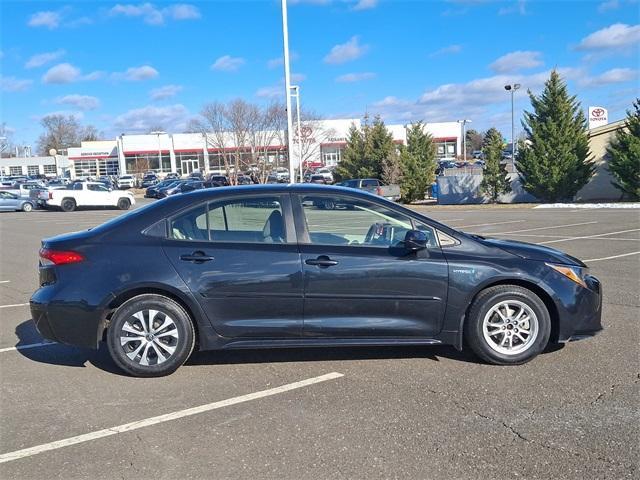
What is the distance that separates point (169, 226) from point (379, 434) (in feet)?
8.08

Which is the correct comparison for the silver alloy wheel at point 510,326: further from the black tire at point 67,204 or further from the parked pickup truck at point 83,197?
the black tire at point 67,204

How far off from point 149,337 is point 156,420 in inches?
37.0

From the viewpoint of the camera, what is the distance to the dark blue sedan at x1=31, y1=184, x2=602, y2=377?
475 cm

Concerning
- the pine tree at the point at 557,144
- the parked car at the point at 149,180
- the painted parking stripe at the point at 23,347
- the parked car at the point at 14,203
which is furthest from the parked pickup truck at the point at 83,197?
the parked car at the point at 149,180

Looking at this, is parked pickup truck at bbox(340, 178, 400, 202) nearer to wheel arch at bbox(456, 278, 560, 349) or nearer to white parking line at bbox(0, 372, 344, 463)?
wheel arch at bbox(456, 278, 560, 349)

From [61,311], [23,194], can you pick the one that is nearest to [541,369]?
[61,311]

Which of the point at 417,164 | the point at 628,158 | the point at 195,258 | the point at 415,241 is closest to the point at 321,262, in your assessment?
the point at 415,241

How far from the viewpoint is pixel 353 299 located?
15.7 ft

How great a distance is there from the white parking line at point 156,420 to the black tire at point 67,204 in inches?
1289

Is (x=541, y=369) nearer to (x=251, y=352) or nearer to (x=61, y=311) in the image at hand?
(x=251, y=352)

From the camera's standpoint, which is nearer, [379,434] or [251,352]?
[379,434]

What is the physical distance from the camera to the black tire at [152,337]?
4.74m

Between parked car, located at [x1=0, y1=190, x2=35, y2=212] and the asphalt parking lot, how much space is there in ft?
107

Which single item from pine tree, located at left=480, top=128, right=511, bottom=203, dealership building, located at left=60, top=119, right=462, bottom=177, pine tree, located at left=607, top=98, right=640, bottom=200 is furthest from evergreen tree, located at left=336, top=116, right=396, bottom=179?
dealership building, located at left=60, top=119, right=462, bottom=177
